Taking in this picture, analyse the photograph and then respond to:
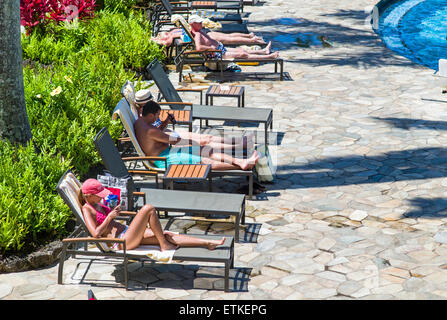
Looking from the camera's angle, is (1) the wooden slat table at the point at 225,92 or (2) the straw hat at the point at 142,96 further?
(1) the wooden slat table at the point at 225,92

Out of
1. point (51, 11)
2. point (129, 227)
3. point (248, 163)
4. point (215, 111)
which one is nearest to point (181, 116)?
point (215, 111)

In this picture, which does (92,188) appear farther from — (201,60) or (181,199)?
(201,60)

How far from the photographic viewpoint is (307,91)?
15281 mm

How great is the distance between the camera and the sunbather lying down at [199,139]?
A: 10539 millimetres

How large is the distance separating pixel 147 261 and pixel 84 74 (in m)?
5.57

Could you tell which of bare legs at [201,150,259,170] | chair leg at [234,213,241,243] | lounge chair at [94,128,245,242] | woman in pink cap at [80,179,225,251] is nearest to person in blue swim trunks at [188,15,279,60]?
bare legs at [201,150,259,170]

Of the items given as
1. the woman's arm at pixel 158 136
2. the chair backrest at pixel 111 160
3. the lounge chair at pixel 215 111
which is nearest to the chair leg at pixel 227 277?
the chair backrest at pixel 111 160

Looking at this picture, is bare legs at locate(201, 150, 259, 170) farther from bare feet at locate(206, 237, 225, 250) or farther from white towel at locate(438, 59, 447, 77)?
white towel at locate(438, 59, 447, 77)

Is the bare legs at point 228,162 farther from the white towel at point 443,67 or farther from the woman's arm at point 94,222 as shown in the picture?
the white towel at point 443,67

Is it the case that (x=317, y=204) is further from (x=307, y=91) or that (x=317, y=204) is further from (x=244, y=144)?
(x=307, y=91)

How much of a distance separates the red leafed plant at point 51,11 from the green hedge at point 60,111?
278mm

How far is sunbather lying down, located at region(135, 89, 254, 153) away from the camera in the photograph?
34.6 ft

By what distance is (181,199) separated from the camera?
891 cm

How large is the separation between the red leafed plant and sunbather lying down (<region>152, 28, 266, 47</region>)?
187 cm
